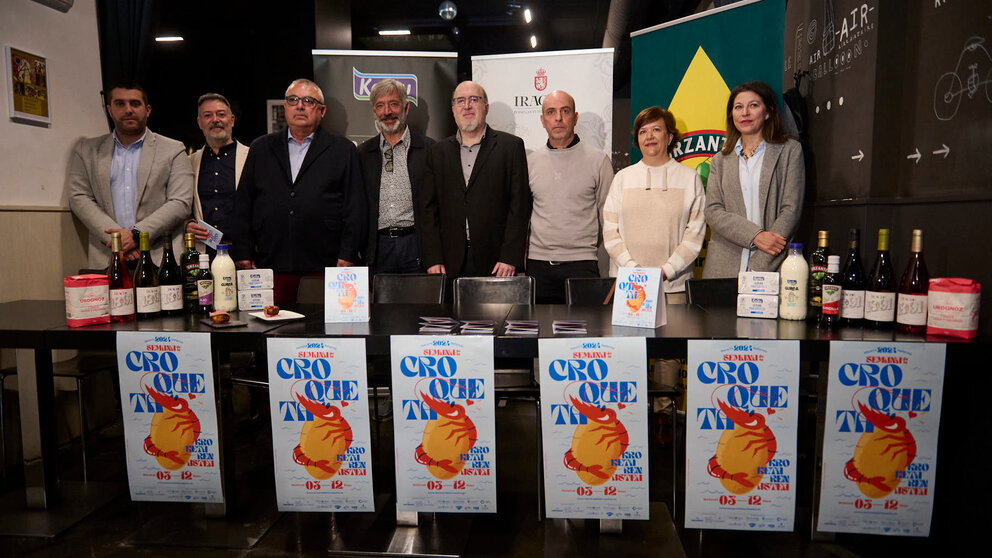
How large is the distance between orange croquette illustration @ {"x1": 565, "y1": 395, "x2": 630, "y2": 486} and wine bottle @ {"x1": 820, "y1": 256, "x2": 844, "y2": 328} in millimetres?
706

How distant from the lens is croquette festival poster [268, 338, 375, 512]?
5.69 ft

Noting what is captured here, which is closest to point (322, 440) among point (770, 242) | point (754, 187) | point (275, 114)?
point (770, 242)

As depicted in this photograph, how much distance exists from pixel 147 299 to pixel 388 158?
159cm

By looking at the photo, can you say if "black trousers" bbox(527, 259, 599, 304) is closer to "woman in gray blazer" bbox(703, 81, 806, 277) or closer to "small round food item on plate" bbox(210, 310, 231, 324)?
"woman in gray blazer" bbox(703, 81, 806, 277)

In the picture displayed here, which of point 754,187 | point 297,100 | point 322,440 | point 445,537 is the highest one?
point 297,100

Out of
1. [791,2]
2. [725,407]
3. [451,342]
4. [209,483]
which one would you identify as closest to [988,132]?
[725,407]

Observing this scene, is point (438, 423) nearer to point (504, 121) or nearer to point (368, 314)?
point (368, 314)

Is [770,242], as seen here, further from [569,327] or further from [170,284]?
[170,284]

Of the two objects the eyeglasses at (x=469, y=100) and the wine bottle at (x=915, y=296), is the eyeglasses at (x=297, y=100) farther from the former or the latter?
the wine bottle at (x=915, y=296)

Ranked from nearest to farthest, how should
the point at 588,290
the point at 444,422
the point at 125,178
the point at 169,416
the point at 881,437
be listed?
the point at 881,437, the point at 444,422, the point at 169,416, the point at 588,290, the point at 125,178

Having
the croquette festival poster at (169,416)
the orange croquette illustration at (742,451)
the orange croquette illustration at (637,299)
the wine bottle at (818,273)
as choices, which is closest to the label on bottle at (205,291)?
the croquette festival poster at (169,416)

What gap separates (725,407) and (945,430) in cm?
70

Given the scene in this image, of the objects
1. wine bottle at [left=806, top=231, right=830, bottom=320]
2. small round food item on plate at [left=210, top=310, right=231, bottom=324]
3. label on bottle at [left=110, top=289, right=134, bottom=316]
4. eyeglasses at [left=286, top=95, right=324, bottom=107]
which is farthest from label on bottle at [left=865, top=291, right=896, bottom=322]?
eyeglasses at [left=286, top=95, right=324, bottom=107]

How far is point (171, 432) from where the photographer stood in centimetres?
187
